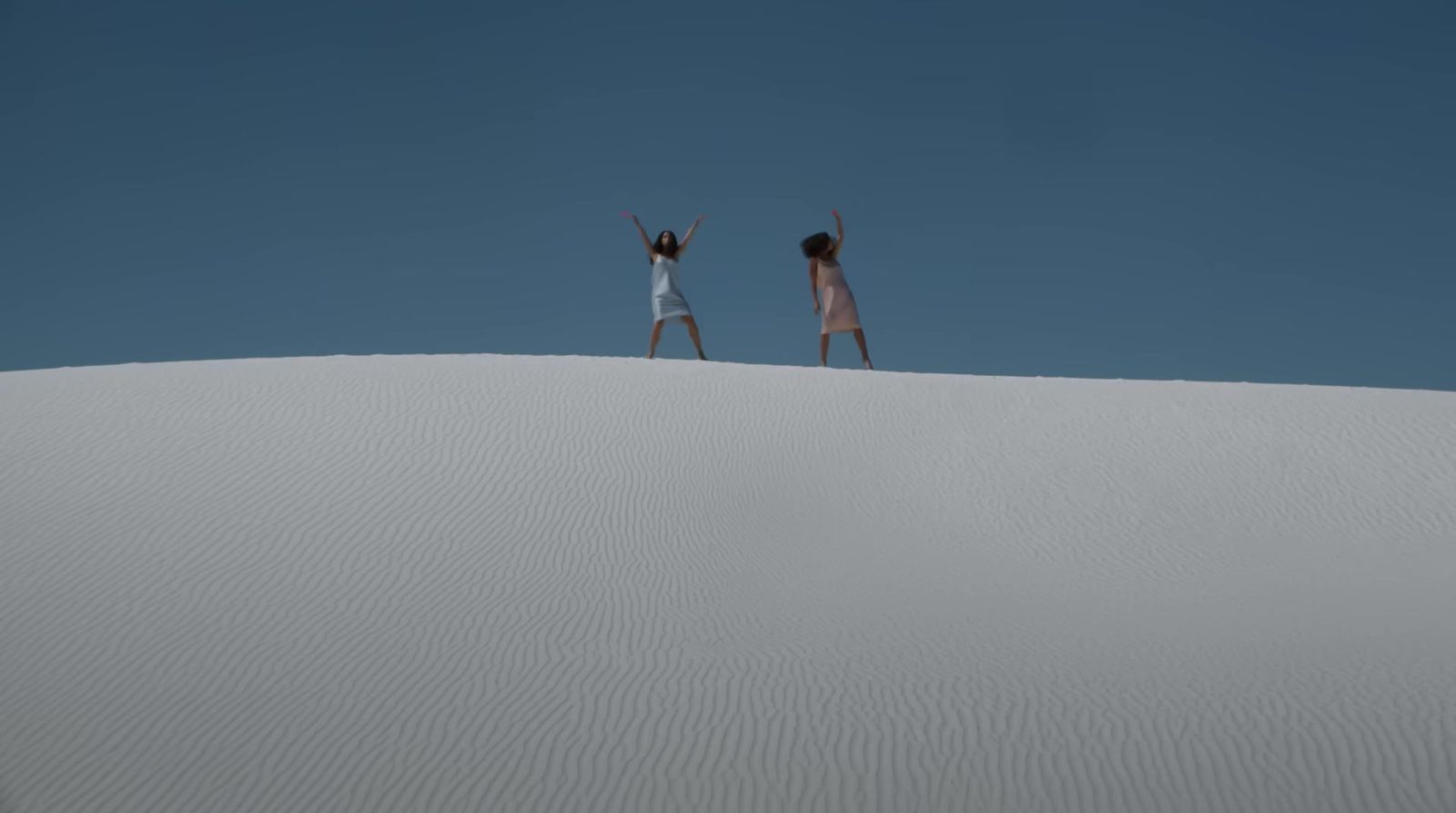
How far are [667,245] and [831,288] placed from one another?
1760 millimetres

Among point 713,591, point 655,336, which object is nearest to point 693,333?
point 655,336

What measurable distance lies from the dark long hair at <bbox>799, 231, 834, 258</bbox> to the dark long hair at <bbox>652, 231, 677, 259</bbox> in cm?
141

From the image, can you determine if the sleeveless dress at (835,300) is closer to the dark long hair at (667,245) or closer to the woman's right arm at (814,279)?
the woman's right arm at (814,279)

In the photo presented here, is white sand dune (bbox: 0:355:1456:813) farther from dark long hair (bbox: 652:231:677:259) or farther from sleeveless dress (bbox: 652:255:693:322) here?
dark long hair (bbox: 652:231:677:259)

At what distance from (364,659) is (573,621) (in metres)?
0.97

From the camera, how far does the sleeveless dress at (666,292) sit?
36.7 feet

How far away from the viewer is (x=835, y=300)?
11.4 meters

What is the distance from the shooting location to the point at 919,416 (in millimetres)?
9195

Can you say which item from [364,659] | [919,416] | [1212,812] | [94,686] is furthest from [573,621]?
[919,416]

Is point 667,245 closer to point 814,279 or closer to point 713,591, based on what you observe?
point 814,279

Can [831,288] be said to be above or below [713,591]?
above

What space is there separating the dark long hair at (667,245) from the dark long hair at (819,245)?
1406mm

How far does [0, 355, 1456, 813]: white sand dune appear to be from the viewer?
3.17 metres

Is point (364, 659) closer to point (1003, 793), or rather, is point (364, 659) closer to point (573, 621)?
Result: point (573, 621)
